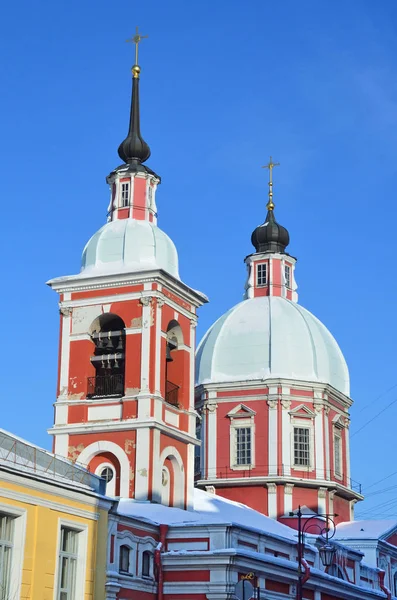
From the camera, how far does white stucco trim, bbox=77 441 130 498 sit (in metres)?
35.2

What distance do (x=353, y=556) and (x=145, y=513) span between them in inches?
421

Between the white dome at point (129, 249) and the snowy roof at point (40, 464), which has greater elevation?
the white dome at point (129, 249)

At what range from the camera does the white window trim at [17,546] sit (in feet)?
74.7

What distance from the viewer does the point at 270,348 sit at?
4950 centimetres

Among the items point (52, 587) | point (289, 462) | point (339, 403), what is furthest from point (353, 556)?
point (52, 587)

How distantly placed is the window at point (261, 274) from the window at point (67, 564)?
95.7 feet

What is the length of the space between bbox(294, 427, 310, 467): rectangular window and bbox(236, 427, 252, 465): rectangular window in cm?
193

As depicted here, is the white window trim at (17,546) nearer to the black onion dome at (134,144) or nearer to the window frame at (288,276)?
the black onion dome at (134,144)

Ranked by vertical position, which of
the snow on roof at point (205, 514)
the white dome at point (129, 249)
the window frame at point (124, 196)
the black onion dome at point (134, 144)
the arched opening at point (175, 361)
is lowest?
the snow on roof at point (205, 514)

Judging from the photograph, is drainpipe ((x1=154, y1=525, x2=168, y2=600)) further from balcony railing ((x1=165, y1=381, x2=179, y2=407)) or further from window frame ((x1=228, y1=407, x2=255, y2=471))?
window frame ((x1=228, y1=407, x2=255, y2=471))

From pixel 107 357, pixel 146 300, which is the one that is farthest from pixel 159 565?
pixel 146 300

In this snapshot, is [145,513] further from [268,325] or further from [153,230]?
[268,325]

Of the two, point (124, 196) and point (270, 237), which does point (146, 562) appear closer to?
point (124, 196)

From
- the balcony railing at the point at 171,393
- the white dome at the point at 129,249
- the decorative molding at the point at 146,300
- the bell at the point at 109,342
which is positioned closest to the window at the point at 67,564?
the balcony railing at the point at 171,393
